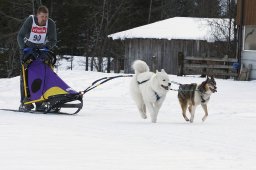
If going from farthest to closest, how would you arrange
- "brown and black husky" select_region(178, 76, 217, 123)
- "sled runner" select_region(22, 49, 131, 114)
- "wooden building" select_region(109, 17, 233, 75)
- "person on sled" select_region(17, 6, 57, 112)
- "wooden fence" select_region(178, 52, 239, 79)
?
"wooden building" select_region(109, 17, 233, 75)
"wooden fence" select_region(178, 52, 239, 79)
"person on sled" select_region(17, 6, 57, 112)
"sled runner" select_region(22, 49, 131, 114)
"brown and black husky" select_region(178, 76, 217, 123)

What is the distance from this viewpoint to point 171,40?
110 ft

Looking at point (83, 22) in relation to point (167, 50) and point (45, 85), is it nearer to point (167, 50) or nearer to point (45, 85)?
point (167, 50)

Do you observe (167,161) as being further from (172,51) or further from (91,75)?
(172,51)

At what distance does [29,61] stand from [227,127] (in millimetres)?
3696

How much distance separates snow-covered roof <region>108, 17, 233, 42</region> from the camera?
32531 mm

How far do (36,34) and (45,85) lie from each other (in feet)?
3.03

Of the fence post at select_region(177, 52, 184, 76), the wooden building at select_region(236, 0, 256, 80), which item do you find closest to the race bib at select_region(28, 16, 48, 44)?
the fence post at select_region(177, 52, 184, 76)

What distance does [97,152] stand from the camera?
5922 mm

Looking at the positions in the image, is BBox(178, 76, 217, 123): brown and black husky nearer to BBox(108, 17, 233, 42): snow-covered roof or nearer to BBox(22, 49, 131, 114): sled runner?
BBox(22, 49, 131, 114): sled runner

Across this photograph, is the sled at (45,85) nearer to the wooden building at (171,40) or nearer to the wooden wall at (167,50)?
the wooden building at (171,40)

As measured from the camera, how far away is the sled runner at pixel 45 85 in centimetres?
1028

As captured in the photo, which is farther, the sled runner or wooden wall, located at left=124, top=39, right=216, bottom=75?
wooden wall, located at left=124, top=39, right=216, bottom=75

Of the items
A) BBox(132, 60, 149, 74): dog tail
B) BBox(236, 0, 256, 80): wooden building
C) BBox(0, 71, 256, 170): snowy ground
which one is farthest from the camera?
BBox(236, 0, 256, 80): wooden building

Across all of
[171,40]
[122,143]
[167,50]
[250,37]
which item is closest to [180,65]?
[250,37]
